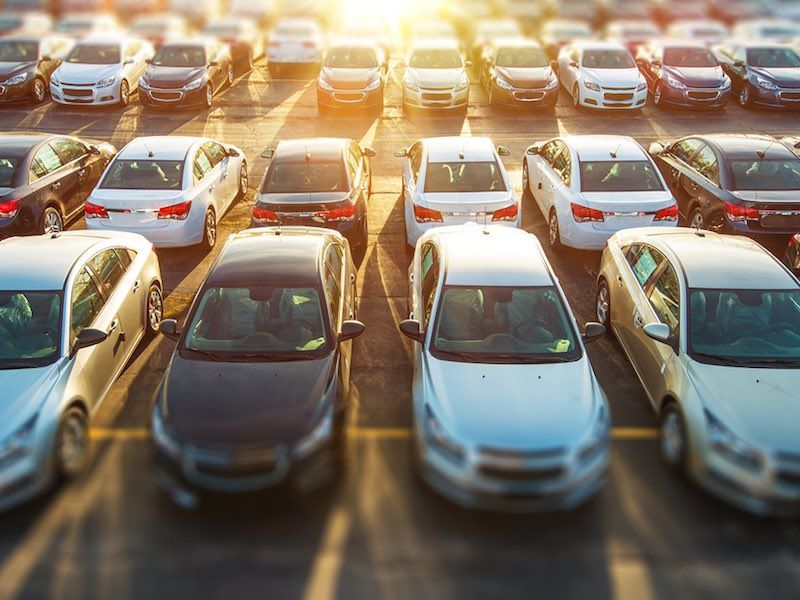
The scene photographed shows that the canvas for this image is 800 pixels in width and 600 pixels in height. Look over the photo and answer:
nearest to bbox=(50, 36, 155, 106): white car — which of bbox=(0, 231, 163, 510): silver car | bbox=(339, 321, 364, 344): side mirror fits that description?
bbox=(0, 231, 163, 510): silver car

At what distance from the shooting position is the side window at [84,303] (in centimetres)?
746

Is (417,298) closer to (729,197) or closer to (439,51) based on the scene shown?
A: (729,197)

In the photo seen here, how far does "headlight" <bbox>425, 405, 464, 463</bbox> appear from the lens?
5934 mm

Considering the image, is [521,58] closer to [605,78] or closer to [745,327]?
[605,78]

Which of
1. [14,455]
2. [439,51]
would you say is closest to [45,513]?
[14,455]

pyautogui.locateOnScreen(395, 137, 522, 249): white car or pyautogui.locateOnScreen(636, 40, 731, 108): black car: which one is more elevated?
pyautogui.locateOnScreen(395, 137, 522, 249): white car

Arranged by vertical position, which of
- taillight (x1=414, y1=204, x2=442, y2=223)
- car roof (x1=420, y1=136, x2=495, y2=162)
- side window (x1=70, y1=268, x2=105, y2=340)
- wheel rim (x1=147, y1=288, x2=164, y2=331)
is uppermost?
side window (x1=70, y1=268, x2=105, y2=340)

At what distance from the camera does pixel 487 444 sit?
19.3ft

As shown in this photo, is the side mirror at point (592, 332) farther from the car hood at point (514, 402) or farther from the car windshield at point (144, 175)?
the car windshield at point (144, 175)

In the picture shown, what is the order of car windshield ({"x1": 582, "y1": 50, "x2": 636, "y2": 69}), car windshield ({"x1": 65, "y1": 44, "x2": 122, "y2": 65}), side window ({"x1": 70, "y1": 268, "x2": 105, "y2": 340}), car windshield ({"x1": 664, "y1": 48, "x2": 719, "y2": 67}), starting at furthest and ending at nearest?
car windshield ({"x1": 664, "y1": 48, "x2": 719, "y2": 67}) < car windshield ({"x1": 582, "y1": 50, "x2": 636, "y2": 69}) < car windshield ({"x1": 65, "y1": 44, "x2": 122, "y2": 65}) < side window ({"x1": 70, "y1": 268, "x2": 105, "y2": 340})

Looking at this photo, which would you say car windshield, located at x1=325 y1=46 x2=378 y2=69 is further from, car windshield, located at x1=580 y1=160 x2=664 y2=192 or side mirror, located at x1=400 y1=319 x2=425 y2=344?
side mirror, located at x1=400 y1=319 x2=425 y2=344

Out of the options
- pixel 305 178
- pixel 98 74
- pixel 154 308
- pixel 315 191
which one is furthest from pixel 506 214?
pixel 98 74

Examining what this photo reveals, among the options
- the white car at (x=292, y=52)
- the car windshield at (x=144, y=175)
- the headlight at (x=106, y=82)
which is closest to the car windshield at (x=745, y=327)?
the car windshield at (x=144, y=175)

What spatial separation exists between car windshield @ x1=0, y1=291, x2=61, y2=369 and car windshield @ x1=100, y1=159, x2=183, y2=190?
14.2 ft
